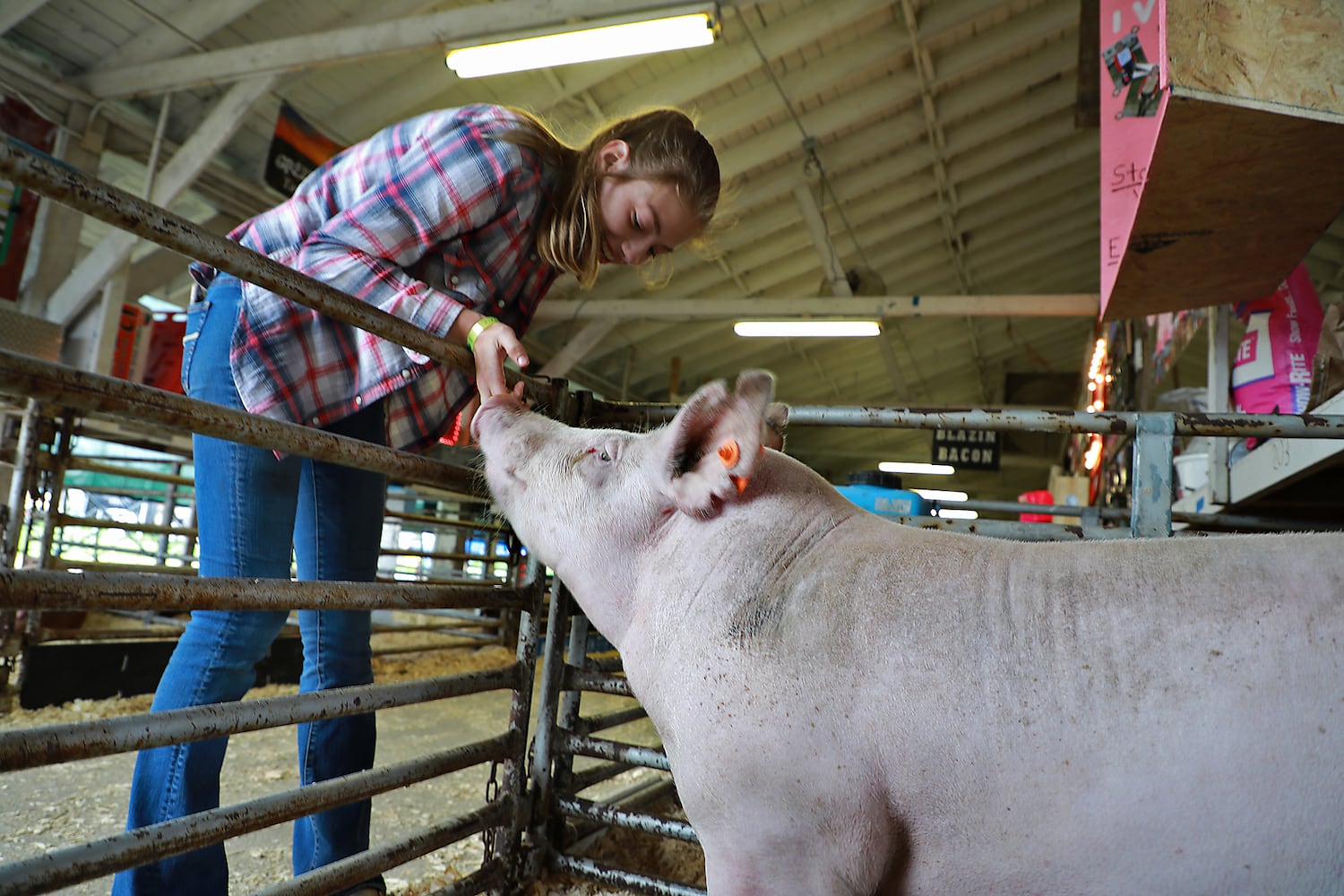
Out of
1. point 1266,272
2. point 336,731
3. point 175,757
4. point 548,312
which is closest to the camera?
point 175,757

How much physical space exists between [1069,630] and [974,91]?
8.84 metres

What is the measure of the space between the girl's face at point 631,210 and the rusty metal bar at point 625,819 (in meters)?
1.37

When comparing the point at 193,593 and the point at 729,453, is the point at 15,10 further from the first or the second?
the point at 729,453

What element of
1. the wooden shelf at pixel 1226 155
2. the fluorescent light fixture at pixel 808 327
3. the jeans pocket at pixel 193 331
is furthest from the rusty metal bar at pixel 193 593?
the fluorescent light fixture at pixel 808 327

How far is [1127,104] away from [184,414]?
2.28 m

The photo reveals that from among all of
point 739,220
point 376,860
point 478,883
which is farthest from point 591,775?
point 739,220

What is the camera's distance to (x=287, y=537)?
1630 millimetres

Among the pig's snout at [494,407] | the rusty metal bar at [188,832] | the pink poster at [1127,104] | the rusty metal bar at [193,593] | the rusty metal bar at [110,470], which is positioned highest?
the pink poster at [1127,104]

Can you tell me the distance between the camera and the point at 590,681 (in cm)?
229

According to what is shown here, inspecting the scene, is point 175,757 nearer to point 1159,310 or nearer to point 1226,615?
point 1226,615

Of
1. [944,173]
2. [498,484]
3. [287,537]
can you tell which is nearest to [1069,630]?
[498,484]

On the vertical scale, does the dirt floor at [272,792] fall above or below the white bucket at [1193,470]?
below

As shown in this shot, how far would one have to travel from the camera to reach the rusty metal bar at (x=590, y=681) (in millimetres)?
2225

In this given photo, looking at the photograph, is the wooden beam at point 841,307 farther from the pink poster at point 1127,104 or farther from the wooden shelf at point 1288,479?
the pink poster at point 1127,104
